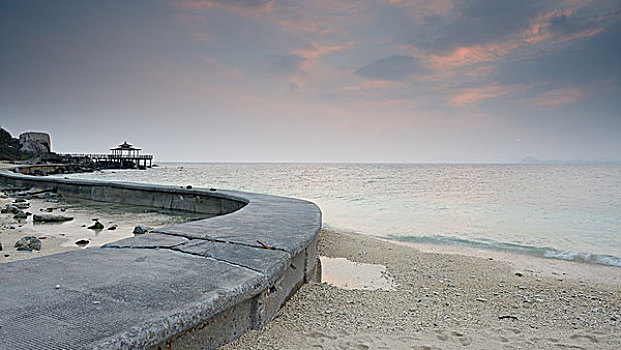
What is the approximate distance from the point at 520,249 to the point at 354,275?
499cm

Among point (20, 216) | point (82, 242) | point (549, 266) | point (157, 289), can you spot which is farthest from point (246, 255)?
point (20, 216)

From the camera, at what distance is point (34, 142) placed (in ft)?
219

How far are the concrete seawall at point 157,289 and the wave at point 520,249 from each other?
5314 mm

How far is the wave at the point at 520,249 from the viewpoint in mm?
6688

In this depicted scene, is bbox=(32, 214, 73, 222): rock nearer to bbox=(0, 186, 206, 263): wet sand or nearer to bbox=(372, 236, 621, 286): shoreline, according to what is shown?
bbox=(0, 186, 206, 263): wet sand

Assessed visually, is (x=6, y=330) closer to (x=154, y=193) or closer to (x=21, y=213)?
(x=21, y=213)

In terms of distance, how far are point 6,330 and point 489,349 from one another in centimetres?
284

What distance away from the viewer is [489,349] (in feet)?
8.27

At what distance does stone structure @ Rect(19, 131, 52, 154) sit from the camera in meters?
64.6

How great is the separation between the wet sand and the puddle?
324cm

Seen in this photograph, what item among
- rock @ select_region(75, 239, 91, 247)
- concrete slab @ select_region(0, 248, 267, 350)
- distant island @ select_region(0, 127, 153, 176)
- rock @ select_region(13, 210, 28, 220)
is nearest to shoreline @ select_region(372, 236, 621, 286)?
concrete slab @ select_region(0, 248, 267, 350)

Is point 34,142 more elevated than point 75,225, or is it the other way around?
point 34,142

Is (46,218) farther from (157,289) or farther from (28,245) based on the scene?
(157,289)

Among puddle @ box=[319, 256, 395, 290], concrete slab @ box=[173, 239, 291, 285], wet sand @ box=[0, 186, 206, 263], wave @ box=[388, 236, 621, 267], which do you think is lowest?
wave @ box=[388, 236, 621, 267]
